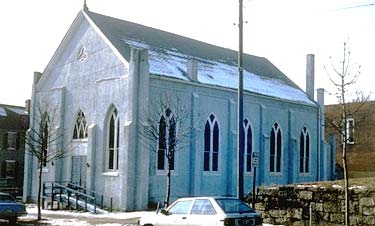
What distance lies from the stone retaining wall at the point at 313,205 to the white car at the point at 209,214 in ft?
12.8

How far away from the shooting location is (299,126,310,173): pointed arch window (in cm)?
4347

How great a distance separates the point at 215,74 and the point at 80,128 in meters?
9.47

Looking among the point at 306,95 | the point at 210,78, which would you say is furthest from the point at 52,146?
the point at 306,95

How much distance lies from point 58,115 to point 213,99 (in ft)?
32.0

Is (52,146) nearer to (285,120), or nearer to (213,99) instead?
(213,99)

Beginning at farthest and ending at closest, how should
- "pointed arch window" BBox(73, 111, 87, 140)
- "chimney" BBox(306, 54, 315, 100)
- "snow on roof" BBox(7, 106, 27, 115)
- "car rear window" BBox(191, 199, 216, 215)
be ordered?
"snow on roof" BBox(7, 106, 27, 115) < "chimney" BBox(306, 54, 315, 100) < "pointed arch window" BBox(73, 111, 87, 140) < "car rear window" BBox(191, 199, 216, 215)

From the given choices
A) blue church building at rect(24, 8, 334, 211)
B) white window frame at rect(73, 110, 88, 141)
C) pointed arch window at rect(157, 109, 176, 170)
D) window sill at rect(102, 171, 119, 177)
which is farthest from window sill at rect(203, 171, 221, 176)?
white window frame at rect(73, 110, 88, 141)

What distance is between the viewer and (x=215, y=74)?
1485 inches

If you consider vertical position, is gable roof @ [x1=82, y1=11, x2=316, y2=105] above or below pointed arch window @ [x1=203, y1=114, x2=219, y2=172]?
above

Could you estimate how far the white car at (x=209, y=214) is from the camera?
15.2 metres

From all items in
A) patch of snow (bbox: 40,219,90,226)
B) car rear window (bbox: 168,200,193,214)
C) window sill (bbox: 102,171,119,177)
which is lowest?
patch of snow (bbox: 40,219,90,226)

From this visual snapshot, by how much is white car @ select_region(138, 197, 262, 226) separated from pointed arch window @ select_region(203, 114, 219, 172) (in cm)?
1742

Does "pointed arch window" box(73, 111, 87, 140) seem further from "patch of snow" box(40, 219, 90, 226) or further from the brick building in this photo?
the brick building

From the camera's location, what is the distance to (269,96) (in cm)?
3947
